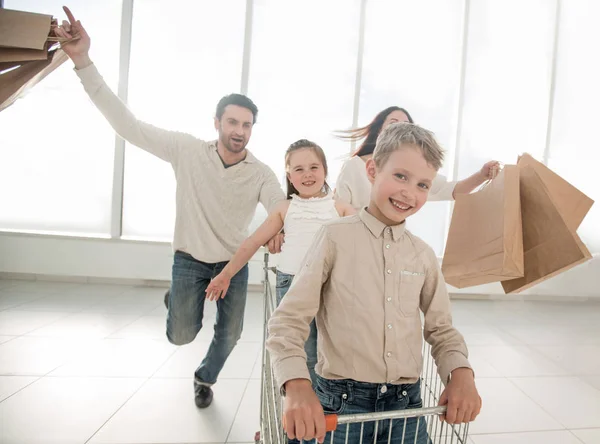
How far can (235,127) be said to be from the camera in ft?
6.01

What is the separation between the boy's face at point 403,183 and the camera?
2.59 ft

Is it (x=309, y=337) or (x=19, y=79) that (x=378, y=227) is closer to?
(x=309, y=337)

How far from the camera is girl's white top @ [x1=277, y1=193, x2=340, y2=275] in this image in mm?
1396

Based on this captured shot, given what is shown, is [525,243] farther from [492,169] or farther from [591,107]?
[591,107]

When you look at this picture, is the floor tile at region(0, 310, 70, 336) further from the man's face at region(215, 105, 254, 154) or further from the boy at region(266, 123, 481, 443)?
the boy at region(266, 123, 481, 443)

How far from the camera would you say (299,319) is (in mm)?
756

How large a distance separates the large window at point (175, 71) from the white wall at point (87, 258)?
14.0 inches

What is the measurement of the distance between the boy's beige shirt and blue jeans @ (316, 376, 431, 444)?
0.09 ft

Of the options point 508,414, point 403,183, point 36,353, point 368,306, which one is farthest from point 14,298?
point 508,414

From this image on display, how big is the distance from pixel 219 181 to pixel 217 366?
1057 millimetres

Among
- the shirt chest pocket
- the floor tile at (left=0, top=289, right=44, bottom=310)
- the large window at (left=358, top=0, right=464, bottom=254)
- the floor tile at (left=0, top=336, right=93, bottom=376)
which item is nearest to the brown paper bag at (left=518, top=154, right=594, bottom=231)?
the shirt chest pocket

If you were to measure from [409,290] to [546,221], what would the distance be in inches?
16.7

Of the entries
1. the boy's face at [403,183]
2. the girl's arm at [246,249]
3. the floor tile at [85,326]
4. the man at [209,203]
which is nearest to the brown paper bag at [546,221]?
the boy's face at [403,183]

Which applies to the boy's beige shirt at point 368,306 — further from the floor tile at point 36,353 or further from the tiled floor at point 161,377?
the floor tile at point 36,353
